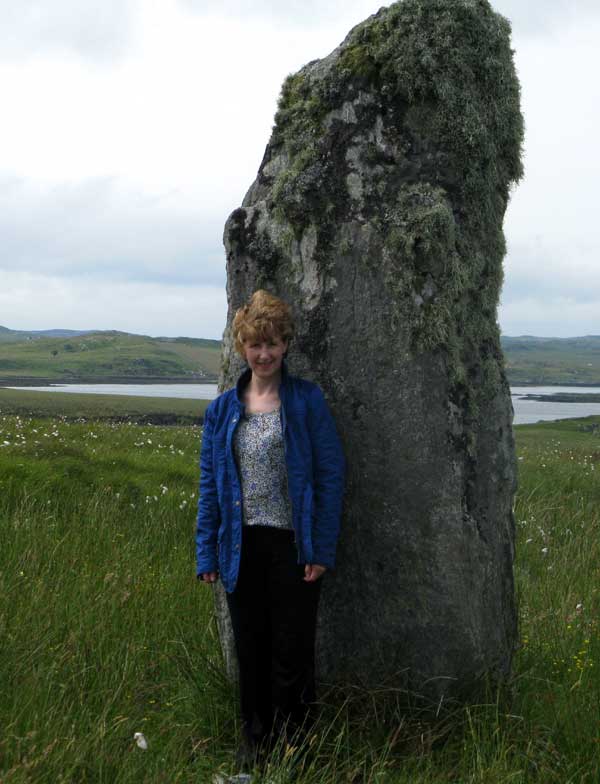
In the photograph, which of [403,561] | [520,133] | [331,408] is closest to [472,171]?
[520,133]

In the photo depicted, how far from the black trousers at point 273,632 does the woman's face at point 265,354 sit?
0.92 meters

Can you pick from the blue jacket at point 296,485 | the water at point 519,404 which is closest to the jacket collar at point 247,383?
the blue jacket at point 296,485

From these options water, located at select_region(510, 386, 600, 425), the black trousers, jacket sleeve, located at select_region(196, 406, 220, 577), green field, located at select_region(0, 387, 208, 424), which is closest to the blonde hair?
jacket sleeve, located at select_region(196, 406, 220, 577)

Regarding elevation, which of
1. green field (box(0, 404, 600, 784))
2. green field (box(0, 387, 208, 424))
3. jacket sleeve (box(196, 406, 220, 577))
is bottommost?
green field (box(0, 387, 208, 424))

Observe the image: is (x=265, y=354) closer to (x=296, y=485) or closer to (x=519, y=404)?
(x=296, y=485)

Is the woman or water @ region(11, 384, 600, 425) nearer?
the woman

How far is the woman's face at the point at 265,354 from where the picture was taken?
476cm

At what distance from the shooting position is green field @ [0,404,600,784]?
13.5 feet

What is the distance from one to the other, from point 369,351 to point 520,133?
2.08 meters

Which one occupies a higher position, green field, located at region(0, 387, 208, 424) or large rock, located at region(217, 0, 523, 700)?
large rock, located at region(217, 0, 523, 700)

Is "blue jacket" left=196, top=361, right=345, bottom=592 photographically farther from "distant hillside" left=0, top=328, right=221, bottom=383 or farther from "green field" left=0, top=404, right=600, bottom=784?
"distant hillside" left=0, top=328, right=221, bottom=383

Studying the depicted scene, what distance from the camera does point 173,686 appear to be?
202 inches

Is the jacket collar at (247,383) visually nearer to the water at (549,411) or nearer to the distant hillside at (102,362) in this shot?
the water at (549,411)

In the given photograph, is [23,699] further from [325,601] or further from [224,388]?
[224,388]
